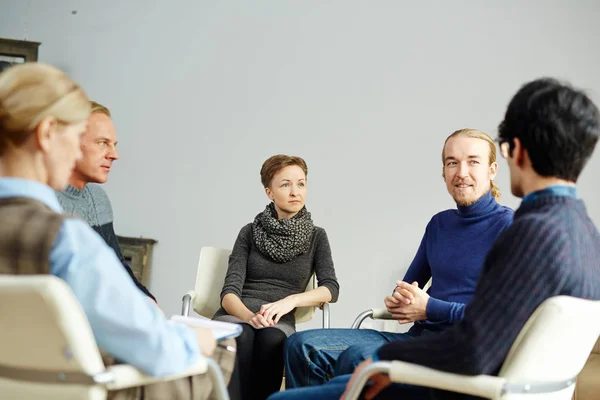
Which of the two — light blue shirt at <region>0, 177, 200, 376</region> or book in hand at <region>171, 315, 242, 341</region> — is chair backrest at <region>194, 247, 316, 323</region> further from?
light blue shirt at <region>0, 177, 200, 376</region>

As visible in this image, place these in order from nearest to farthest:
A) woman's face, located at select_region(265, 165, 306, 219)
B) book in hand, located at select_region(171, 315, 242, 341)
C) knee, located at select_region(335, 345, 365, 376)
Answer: book in hand, located at select_region(171, 315, 242, 341) → knee, located at select_region(335, 345, 365, 376) → woman's face, located at select_region(265, 165, 306, 219)

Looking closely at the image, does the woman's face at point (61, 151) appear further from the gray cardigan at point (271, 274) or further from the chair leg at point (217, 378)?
the gray cardigan at point (271, 274)

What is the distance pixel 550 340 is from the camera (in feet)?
4.31

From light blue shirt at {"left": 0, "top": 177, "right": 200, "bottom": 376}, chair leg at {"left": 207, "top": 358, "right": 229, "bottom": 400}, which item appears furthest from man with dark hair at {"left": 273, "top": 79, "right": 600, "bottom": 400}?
light blue shirt at {"left": 0, "top": 177, "right": 200, "bottom": 376}

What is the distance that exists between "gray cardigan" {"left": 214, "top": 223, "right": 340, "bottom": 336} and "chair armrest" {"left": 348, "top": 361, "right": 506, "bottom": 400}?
145 cm

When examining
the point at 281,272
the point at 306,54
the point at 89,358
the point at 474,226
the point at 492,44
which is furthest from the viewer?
the point at 306,54

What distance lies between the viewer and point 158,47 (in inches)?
189

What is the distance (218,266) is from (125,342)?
1.86 meters

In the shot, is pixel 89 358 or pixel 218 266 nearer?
pixel 89 358

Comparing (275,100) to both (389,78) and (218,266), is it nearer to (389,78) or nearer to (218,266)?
(389,78)

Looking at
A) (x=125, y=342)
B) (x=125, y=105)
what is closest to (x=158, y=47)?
(x=125, y=105)

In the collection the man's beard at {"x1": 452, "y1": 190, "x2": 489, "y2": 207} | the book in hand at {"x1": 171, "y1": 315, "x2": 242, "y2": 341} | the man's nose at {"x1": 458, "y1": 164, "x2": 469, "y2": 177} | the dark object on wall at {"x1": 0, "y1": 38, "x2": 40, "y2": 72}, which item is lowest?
the book in hand at {"x1": 171, "y1": 315, "x2": 242, "y2": 341}

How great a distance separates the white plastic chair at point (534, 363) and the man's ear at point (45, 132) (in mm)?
802

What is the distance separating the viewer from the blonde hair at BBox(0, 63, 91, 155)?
50.4 inches
